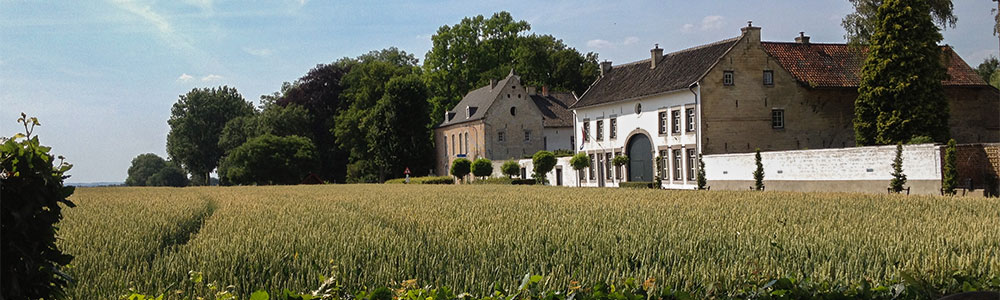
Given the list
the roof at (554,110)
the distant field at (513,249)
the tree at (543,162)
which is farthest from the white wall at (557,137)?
the distant field at (513,249)

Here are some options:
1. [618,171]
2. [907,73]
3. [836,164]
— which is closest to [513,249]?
[836,164]

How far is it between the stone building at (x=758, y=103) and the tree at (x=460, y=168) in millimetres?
16906

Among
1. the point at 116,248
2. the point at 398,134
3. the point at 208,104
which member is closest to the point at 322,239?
the point at 116,248

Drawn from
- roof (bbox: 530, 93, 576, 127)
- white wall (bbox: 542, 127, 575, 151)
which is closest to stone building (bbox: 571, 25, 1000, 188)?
roof (bbox: 530, 93, 576, 127)

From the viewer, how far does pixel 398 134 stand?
71250 millimetres

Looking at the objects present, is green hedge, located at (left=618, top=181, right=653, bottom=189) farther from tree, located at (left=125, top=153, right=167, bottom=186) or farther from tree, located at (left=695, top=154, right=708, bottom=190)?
tree, located at (left=125, top=153, right=167, bottom=186)

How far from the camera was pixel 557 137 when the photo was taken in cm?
6894

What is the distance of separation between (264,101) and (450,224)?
87454 millimetres

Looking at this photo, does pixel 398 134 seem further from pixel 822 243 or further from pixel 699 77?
pixel 822 243

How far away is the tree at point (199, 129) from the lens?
3438 inches

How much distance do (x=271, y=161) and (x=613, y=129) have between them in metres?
34.1

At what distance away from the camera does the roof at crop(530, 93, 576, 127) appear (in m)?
68.0

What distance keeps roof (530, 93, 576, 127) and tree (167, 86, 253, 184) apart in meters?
37.7

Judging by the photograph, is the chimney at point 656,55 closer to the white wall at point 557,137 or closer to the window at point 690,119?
the window at point 690,119
